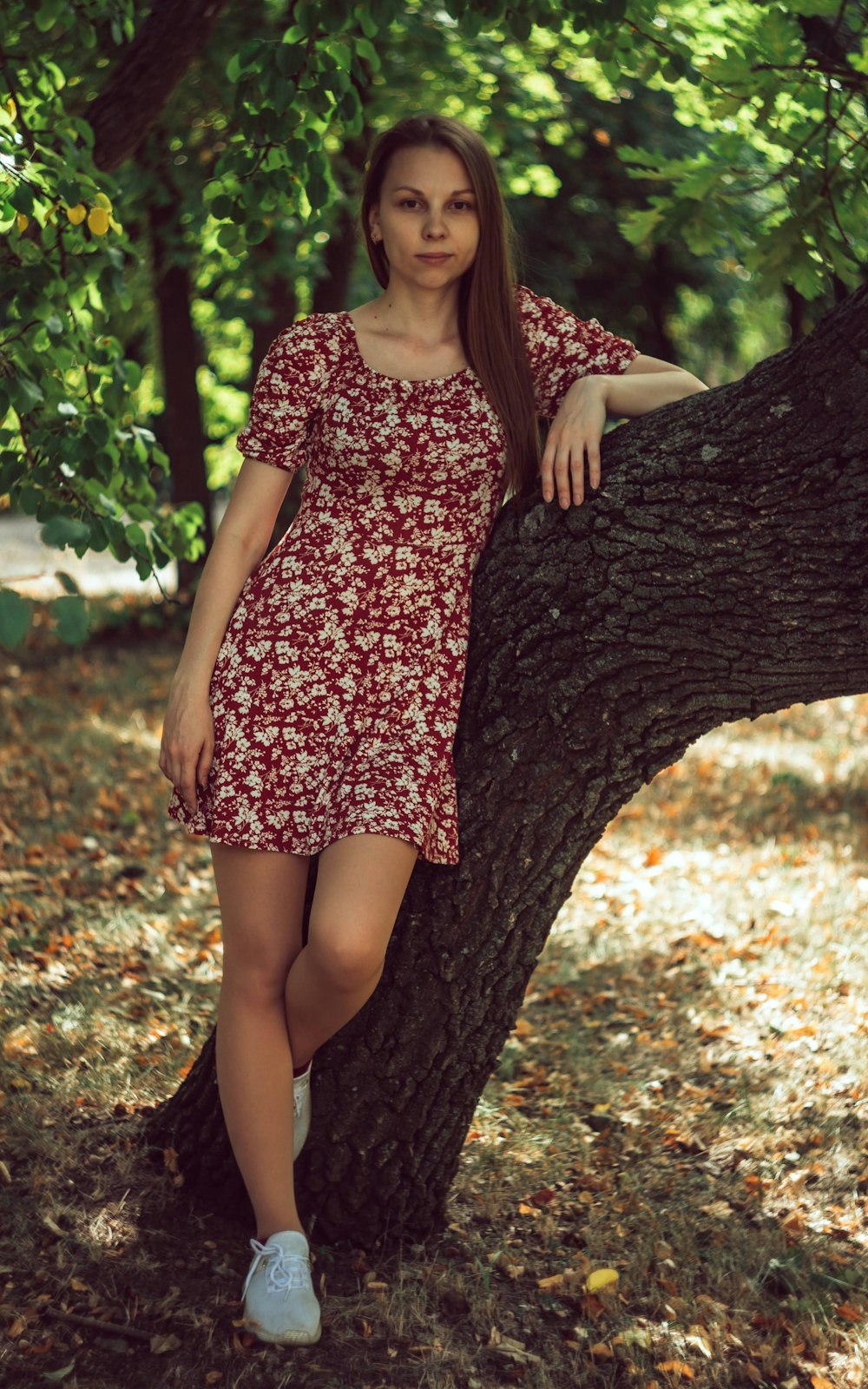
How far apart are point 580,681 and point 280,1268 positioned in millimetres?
1347

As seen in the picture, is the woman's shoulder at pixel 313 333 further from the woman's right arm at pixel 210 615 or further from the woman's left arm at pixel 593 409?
the woman's left arm at pixel 593 409

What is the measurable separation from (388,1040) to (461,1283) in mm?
573

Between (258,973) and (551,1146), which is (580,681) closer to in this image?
(258,973)

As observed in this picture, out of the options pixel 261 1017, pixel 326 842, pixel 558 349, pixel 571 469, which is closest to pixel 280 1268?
→ pixel 261 1017

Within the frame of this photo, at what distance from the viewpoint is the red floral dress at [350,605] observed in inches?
105

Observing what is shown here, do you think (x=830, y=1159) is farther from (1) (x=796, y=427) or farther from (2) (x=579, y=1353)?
(1) (x=796, y=427)

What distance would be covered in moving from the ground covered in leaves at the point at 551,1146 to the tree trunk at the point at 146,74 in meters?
2.79

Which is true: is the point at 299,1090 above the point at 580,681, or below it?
below

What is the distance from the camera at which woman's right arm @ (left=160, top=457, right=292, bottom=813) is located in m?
2.69

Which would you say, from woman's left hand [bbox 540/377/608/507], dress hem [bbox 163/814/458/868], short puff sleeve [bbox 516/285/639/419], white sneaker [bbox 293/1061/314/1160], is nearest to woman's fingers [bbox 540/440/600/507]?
woman's left hand [bbox 540/377/608/507]

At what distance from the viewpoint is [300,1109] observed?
9.39 feet

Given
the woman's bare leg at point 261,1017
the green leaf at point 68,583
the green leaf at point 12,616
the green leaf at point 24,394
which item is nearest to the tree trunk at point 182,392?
the green leaf at point 24,394

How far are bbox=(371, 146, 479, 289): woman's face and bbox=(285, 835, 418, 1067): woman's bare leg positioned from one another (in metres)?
1.26

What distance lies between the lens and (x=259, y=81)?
Answer: 3391mm
